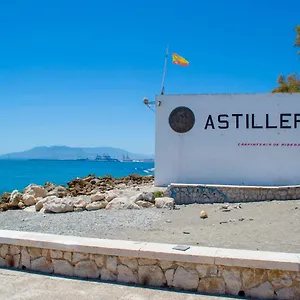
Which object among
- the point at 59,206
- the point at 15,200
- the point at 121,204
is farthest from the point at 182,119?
the point at 15,200

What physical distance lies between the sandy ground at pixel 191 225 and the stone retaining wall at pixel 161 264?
2.08 m

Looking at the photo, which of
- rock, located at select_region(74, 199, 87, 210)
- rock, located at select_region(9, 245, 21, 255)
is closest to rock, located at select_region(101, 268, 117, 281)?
rock, located at select_region(9, 245, 21, 255)

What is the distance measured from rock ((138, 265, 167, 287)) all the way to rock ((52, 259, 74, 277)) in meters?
1.07

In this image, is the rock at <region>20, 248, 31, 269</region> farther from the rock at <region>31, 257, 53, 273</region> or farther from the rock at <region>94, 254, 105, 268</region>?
the rock at <region>94, 254, 105, 268</region>

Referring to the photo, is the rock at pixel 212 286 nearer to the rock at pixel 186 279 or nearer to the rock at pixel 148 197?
the rock at pixel 186 279

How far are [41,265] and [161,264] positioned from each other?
1.89 metres

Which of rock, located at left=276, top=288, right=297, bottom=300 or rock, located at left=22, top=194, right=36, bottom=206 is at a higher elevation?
rock, located at left=276, top=288, right=297, bottom=300

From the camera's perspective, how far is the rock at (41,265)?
19.7 feet

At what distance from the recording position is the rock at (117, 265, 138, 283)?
5.54m

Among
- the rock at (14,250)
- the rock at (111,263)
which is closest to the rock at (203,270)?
the rock at (111,263)

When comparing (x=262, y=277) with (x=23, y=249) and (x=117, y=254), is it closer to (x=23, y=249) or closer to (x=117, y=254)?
(x=117, y=254)

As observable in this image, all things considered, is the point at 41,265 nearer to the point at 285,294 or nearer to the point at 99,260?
the point at 99,260

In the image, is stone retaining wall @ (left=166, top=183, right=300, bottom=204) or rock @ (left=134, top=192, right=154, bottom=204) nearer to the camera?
stone retaining wall @ (left=166, top=183, right=300, bottom=204)

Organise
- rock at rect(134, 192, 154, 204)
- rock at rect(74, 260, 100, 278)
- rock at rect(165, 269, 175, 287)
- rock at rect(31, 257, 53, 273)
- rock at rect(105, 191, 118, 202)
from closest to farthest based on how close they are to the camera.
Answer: rock at rect(165, 269, 175, 287), rock at rect(74, 260, 100, 278), rock at rect(31, 257, 53, 273), rock at rect(134, 192, 154, 204), rock at rect(105, 191, 118, 202)
